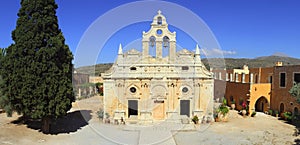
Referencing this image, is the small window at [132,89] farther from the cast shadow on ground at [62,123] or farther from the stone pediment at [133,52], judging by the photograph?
the cast shadow on ground at [62,123]

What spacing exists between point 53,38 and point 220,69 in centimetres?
2275

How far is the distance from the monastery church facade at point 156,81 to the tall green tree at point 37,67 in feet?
14.6

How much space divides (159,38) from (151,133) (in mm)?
6870

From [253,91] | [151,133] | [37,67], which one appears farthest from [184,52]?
[37,67]

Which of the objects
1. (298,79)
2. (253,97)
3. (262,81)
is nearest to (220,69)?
(262,81)

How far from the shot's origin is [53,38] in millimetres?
13562

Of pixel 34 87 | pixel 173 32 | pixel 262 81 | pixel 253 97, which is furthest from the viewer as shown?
pixel 262 81

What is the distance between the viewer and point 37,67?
13039 millimetres

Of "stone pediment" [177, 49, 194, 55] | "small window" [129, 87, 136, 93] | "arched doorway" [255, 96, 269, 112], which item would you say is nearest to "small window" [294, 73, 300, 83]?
"arched doorway" [255, 96, 269, 112]

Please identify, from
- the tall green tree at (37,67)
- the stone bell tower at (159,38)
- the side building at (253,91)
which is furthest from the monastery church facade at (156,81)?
the side building at (253,91)

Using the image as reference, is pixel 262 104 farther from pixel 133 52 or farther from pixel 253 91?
pixel 133 52

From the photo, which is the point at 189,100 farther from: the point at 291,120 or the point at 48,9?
the point at 48,9

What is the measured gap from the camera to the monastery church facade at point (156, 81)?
1772 centimetres

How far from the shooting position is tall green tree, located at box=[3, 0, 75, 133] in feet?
42.8
